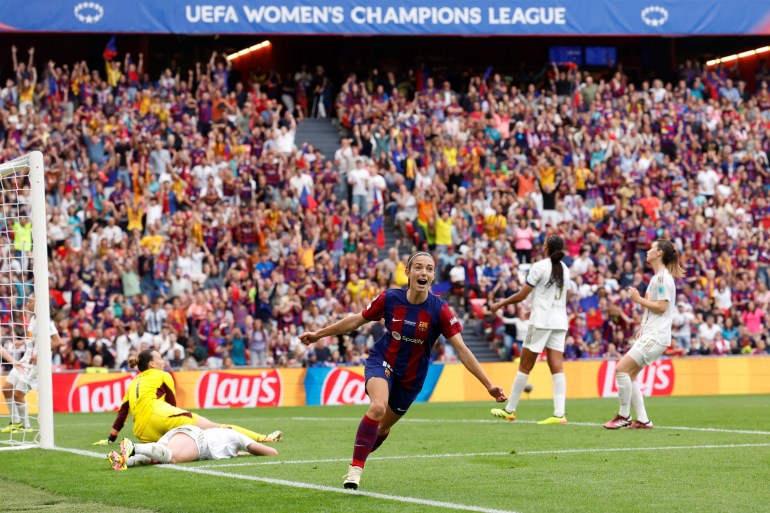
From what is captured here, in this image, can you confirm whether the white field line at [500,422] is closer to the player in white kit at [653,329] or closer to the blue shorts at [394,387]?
the player in white kit at [653,329]

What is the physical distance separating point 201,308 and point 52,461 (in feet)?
45.1

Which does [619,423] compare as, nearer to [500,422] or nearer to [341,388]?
[500,422]

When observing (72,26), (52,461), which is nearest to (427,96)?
(72,26)

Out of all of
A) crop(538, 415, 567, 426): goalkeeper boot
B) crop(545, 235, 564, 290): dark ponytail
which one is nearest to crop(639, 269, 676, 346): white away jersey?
crop(545, 235, 564, 290): dark ponytail

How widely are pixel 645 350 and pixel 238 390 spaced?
11.8 metres

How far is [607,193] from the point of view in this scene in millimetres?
32781

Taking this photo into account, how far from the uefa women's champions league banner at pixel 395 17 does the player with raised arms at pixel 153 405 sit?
62.4 ft

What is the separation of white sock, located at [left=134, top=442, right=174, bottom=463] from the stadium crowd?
12909 mm

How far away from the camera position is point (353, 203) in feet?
100

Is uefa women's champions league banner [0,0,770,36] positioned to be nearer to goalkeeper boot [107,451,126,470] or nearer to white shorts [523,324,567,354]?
white shorts [523,324,567,354]

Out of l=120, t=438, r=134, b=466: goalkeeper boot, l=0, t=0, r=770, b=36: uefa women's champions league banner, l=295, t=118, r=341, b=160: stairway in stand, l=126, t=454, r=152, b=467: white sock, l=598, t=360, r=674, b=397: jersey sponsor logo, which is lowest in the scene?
l=598, t=360, r=674, b=397: jersey sponsor logo

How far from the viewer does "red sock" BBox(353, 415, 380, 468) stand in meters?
9.39

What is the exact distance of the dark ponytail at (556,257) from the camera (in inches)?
627

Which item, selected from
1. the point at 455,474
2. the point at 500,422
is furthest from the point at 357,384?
the point at 455,474
